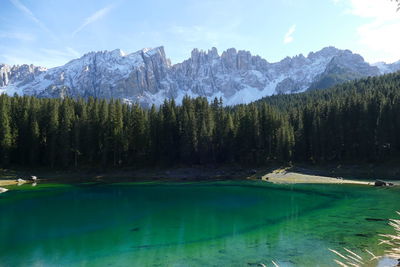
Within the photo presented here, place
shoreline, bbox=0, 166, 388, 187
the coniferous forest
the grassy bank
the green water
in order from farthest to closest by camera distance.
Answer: the coniferous forest < the grassy bank < shoreline, bbox=0, 166, 388, 187 < the green water

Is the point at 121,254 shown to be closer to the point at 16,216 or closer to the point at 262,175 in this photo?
the point at 16,216

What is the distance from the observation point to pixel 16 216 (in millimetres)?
29375

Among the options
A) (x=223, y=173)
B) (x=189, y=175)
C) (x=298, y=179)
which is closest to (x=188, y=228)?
(x=298, y=179)

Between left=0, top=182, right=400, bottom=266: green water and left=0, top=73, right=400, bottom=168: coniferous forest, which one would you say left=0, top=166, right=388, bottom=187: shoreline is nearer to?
left=0, top=73, right=400, bottom=168: coniferous forest

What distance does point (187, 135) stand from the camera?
77.8 m

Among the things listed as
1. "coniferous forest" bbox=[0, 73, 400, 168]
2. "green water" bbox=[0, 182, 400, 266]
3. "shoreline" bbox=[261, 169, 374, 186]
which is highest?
"coniferous forest" bbox=[0, 73, 400, 168]

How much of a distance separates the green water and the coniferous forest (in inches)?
1336

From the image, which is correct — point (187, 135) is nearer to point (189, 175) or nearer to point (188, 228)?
point (189, 175)

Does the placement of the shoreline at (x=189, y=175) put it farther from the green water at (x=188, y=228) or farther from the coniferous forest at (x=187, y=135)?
the green water at (x=188, y=228)

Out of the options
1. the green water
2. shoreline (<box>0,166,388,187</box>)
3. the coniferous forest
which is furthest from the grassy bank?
the green water

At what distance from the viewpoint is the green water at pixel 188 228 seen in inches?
685

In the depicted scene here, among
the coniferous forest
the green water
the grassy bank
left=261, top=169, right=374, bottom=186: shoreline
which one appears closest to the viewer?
the green water

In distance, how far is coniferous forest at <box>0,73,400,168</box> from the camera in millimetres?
73062

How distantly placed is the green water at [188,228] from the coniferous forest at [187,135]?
3393cm
